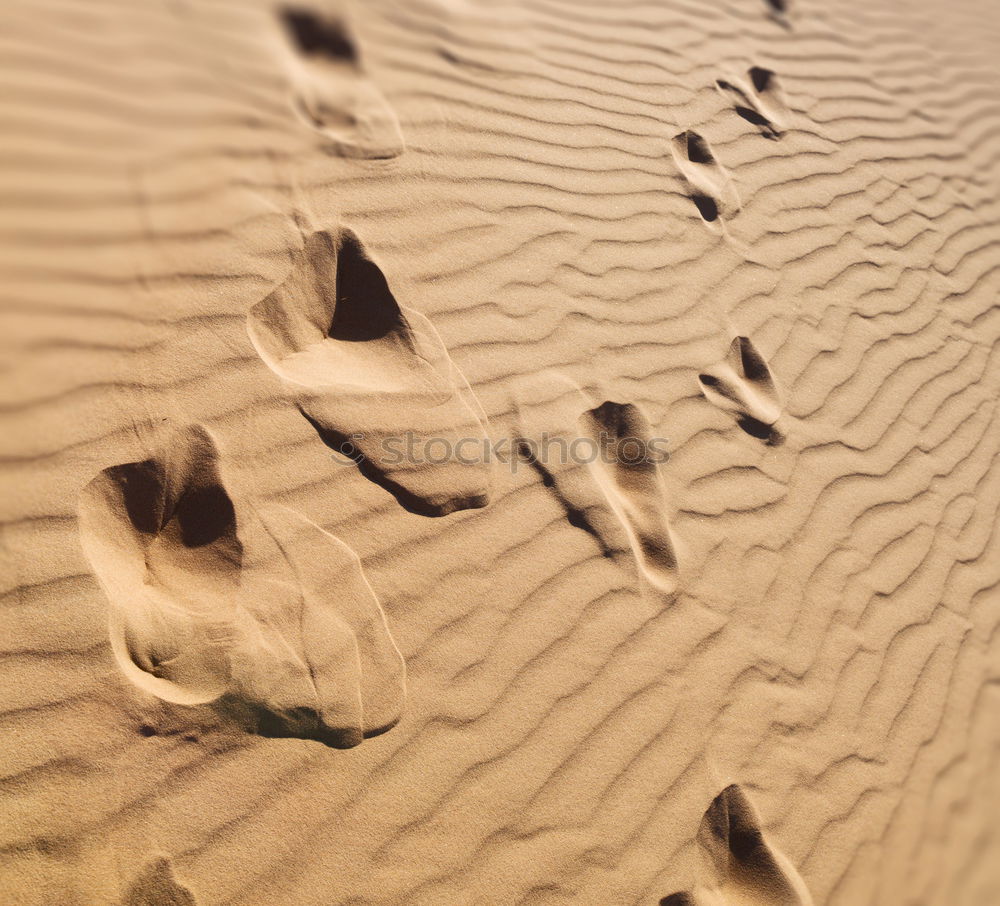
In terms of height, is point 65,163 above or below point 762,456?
above

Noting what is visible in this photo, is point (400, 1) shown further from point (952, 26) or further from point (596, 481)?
point (952, 26)

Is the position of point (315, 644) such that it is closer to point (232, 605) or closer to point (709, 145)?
point (232, 605)

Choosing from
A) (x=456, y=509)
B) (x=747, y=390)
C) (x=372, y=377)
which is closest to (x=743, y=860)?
(x=456, y=509)

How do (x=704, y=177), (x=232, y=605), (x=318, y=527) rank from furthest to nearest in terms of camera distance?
(x=704, y=177) → (x=318, y=527) → (x=232, y=605)

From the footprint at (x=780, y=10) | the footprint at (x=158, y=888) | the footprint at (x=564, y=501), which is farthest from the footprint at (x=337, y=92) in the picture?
the footprint at (x=780, y=10)

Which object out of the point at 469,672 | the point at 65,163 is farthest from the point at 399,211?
the point at 469,672

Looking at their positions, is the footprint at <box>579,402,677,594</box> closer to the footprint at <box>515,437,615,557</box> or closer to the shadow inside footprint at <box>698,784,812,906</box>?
the footprint at <box>515,437,615,557</box>

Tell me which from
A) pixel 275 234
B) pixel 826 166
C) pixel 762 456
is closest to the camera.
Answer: pixel 275 234
